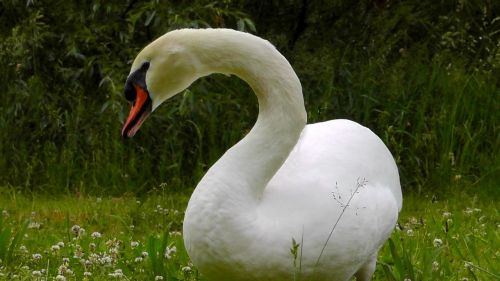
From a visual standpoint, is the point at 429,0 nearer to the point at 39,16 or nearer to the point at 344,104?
the point at 344,104

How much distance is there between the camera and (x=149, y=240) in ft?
14.6

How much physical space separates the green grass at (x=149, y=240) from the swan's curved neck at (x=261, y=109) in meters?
0.66

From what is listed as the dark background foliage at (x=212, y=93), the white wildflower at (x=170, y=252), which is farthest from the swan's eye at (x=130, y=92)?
the dark background foliage at (x=212, y=93)

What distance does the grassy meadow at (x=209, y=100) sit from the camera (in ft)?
22.5

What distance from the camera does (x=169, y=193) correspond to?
709cm

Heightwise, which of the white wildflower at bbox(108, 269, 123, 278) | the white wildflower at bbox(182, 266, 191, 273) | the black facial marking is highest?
the black facial marking

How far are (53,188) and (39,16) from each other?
116 centimetres

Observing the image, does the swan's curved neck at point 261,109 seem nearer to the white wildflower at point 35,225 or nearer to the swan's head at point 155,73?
the swan's head at point 155,73

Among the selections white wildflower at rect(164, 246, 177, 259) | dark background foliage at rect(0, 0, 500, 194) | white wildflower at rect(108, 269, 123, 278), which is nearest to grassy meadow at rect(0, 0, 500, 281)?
dark background foliage at rect(0, 0, 500, 194)

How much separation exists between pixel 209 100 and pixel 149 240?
2742mm

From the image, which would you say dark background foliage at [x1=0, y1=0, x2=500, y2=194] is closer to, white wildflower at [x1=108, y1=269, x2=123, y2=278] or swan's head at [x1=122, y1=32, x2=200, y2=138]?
white wildflower at [x1=108, y1=269, x2=123, y2=278]

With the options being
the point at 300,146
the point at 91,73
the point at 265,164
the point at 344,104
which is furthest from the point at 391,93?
the point at 265,164

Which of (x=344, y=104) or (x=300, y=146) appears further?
(x=344, y=104)

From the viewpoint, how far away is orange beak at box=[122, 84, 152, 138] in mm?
3770
